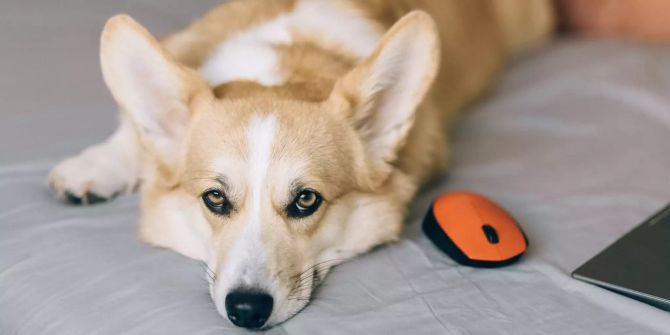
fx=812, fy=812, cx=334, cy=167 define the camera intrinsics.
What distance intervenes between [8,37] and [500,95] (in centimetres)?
125

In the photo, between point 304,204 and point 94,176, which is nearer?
point 304,204

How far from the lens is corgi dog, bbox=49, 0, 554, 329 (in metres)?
1.27

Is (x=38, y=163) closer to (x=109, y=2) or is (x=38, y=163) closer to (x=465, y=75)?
(x=109, y=2)

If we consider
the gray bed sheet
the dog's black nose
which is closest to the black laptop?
the gray bed sheet

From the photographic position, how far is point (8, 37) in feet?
6.67

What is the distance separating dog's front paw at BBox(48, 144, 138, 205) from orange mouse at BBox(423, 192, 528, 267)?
0.61 metres

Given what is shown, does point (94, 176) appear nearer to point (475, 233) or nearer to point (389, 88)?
point (389, 88)

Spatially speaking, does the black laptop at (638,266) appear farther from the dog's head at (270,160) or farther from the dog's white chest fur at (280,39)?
the dog's white chest fur at (280,39)

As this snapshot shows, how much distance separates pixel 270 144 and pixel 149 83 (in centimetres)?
28

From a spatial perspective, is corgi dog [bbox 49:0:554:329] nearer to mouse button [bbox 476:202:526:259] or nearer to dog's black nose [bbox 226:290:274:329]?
dog's black nose [bbox 226:290:274:329]

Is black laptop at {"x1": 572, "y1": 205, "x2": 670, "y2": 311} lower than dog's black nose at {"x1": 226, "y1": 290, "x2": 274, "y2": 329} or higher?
lower

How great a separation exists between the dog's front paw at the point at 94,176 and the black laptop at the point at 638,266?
850mm

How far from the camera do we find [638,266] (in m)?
1.26

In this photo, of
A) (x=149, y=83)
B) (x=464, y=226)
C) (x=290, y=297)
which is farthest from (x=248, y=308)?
(x=149, y=83)
